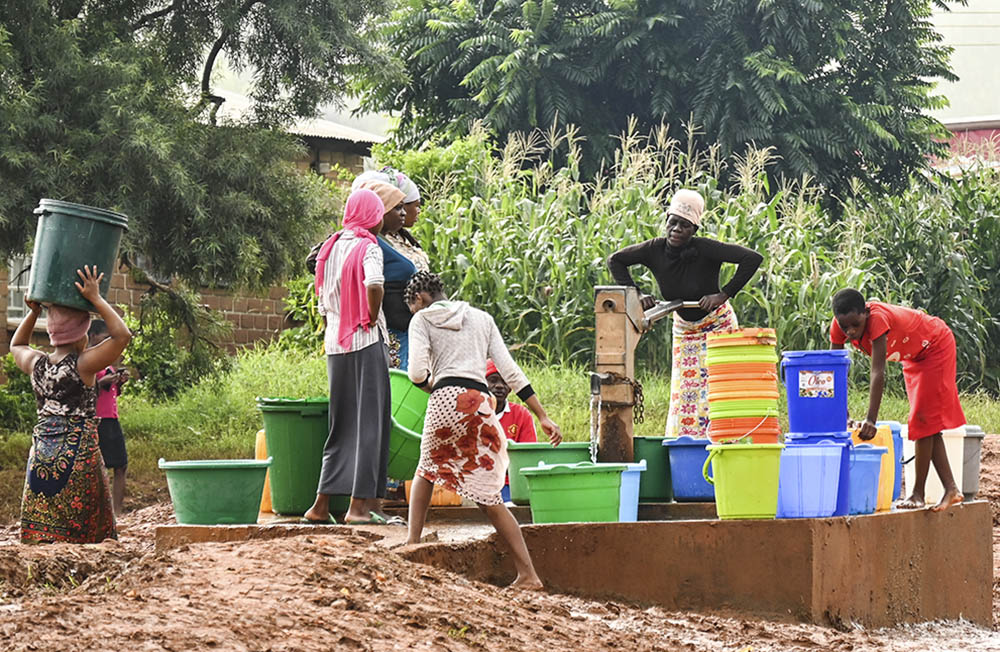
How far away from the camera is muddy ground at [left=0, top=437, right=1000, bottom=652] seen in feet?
12.8

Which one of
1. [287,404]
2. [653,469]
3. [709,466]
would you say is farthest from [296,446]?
[709,466]

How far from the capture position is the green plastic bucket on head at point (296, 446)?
252 inches

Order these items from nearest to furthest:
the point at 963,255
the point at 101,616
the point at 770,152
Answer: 1. the point at 101,616
2. the point at 963,255
3. the point at 770,152

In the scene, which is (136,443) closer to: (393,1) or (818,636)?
(393,1)

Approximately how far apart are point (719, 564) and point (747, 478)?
391 mm

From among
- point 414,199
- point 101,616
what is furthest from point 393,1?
point 101,616

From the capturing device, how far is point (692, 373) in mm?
7305

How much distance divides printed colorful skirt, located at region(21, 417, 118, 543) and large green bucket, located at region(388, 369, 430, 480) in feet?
4.42

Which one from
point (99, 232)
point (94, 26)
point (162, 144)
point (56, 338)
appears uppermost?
point (94, 26)

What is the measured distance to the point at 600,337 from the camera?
6969 mm

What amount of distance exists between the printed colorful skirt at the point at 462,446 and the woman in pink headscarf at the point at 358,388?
438 millimetres

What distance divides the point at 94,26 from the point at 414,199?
5543 millimetres

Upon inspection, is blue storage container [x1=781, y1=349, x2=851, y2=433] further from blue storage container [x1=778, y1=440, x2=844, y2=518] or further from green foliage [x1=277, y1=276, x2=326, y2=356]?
green foliage [x1=277, y1=276, x2=326, y2=356]

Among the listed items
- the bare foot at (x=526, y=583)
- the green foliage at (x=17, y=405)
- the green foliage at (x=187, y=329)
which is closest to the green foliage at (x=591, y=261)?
the green foliage at (x=187, y=329)
